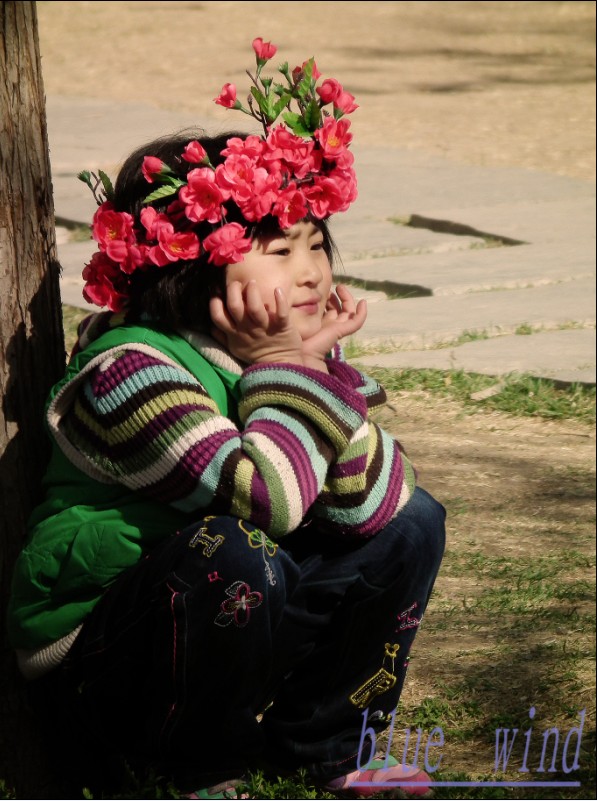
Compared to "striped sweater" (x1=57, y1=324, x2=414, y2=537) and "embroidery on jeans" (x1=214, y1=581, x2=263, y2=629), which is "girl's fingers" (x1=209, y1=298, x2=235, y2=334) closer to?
"striped sweater" (x1=57, y1=324, x2=414, y2=537)

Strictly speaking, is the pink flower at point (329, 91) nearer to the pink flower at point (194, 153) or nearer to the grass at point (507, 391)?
the pink flower at point (194, 153)

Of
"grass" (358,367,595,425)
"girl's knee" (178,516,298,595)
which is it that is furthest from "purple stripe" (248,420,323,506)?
"grass" (358,367,595,425)

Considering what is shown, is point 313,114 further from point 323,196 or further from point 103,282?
point 103,282

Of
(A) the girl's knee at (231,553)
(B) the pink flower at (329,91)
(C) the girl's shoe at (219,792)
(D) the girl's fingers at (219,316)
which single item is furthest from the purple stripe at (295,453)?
(B) the pink flower at (329,91)

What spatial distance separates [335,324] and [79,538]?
26.7 inches

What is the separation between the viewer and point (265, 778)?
8.30ft

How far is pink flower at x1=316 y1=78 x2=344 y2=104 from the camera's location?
2.51m

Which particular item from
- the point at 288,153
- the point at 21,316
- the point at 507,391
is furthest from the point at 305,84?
the point at 507,391

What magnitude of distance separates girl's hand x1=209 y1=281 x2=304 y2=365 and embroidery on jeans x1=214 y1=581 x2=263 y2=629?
0.45 metres

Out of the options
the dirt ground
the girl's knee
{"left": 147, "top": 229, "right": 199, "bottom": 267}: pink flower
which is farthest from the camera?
the dirt ground

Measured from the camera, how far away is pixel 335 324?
2605 millimetres

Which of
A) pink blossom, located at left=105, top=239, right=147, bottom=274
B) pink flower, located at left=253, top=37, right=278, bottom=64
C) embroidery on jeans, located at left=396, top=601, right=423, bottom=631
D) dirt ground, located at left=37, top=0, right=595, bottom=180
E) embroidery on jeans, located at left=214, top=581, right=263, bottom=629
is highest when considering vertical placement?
dirt ground, located at left=37, top=0, right=595, bottom=180

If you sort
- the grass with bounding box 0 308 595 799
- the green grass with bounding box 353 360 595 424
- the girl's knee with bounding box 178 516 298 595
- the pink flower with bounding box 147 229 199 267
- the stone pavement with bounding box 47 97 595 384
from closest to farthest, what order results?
the girl's knee with bounding box 178 516 298 595
the pink flower with bounding box 147 229 199 267
the grass with bounding box 0 308 595 799
the green grass with bounding box 353 360 595 424
the stone pavement with bounding box 47 97 595 384

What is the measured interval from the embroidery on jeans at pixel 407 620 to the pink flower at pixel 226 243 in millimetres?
728
